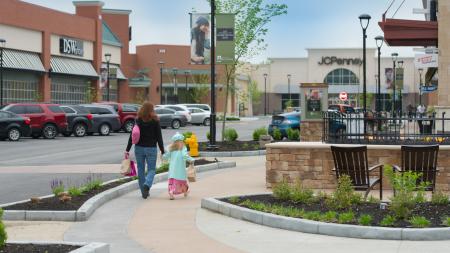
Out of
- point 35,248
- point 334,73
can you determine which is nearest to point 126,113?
point 35,248

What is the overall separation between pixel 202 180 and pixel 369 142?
13.0 ft

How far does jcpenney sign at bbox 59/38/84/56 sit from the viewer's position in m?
62.8

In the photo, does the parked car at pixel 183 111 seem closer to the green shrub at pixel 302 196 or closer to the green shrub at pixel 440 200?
the green shrub at pixel 302 196

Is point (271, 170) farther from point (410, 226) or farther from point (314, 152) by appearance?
point (410, 226)

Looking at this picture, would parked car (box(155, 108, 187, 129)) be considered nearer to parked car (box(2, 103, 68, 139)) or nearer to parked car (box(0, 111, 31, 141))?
parked car (box(2, 103, 68, 139))

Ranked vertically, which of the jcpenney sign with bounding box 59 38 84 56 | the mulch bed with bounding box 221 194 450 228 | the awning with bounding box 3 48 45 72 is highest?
the jcpenney sign with bounding box 59 38 84 56

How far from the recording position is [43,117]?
36.8m

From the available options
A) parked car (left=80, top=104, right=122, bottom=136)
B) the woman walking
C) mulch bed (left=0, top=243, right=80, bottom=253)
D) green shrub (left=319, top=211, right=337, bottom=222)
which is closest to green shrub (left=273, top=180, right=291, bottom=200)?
green shrub (left=319, top=211, right=337, bottom=222)

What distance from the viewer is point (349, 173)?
509 inches

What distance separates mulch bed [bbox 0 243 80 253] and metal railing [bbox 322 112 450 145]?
8.31 metres

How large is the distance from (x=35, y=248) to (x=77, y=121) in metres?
32.4

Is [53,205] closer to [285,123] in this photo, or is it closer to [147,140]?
[147,140]

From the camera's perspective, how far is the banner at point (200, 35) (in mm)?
26859

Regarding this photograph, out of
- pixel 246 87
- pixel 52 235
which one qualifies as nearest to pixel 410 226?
pixel 52 235
